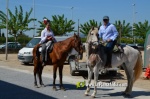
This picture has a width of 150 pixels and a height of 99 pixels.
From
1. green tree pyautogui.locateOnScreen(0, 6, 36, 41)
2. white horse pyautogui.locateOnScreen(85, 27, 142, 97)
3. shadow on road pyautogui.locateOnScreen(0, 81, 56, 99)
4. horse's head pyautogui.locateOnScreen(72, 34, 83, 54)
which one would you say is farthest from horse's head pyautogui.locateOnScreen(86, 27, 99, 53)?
green tree pyautogui.locateOnScreen(0, 6, 36, 41)

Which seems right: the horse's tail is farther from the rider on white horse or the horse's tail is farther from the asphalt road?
the rider on white horse

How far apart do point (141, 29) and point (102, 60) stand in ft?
228

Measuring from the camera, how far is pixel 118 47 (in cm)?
1086

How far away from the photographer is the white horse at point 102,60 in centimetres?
1030

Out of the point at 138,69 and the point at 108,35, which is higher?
the point at 108,35

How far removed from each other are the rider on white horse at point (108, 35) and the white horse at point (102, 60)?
18 centimetres

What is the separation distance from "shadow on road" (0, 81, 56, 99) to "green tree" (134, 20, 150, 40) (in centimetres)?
6676

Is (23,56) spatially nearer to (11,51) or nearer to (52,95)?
(52,95)

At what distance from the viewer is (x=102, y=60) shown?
414 inches

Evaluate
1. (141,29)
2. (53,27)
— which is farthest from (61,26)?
(141,29)

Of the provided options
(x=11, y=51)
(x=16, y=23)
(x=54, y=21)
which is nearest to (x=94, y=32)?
(x=11, y=51)

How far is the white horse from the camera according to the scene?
1030 centimetres

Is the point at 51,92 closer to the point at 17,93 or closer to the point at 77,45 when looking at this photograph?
the point at 17,93

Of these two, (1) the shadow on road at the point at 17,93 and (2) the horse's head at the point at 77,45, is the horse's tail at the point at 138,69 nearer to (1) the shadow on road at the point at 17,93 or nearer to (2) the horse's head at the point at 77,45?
(2) the horse's head at the point at 77,45
